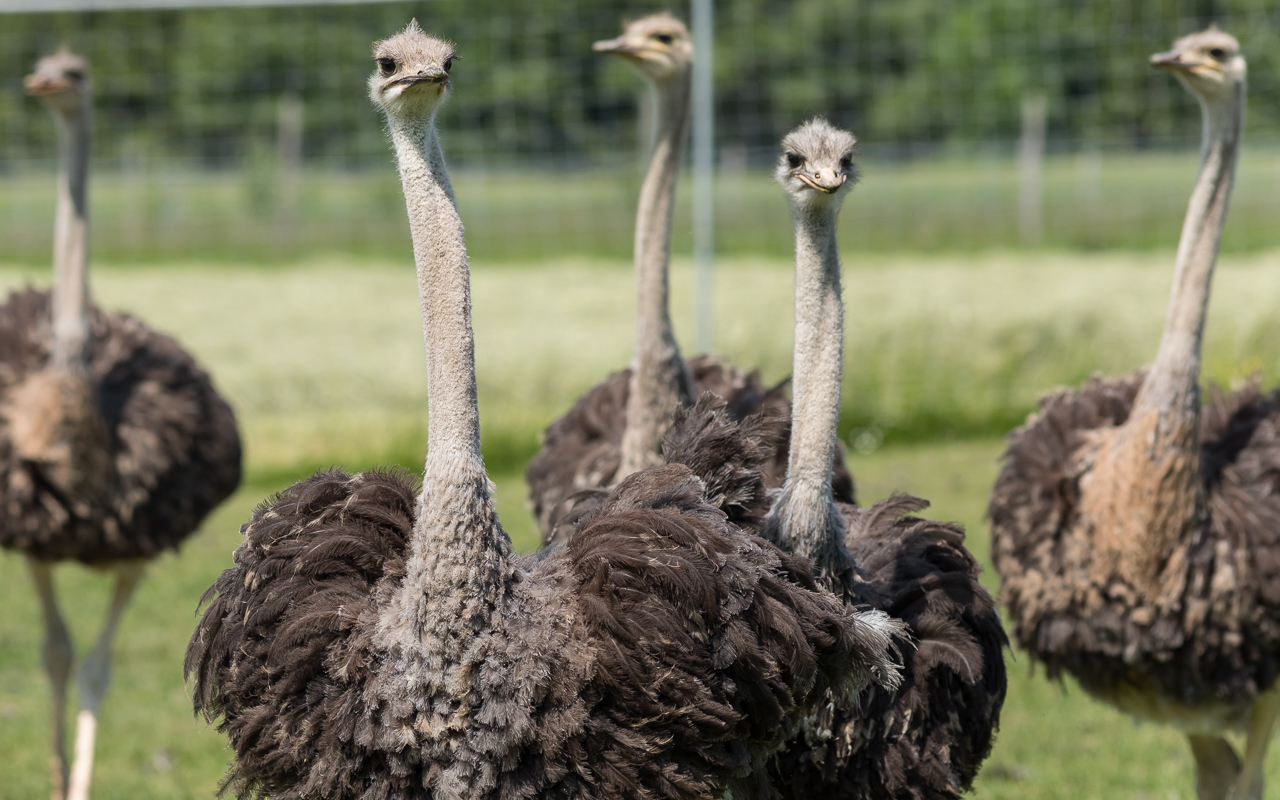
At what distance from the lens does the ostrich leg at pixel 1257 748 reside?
5.02 m

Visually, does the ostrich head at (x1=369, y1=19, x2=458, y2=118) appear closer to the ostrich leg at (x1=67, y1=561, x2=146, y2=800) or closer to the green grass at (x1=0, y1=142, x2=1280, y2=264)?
the ostrich leg at (x1=67, y1=561, x2=146, y2=800)

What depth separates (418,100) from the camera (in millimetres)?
2990

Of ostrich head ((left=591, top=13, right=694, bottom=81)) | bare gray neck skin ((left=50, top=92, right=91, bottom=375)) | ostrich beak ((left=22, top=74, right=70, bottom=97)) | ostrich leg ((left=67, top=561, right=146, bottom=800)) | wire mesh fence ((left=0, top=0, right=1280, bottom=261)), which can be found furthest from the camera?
wire mesh fence ((left=0, top=0, right=1280, bottom=261))

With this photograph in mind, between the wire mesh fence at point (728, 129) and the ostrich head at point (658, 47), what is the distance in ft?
24.9

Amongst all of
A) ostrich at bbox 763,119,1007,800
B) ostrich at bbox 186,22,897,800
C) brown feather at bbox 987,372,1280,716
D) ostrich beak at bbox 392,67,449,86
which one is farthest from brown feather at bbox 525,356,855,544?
ostrich beak at bbox 392,67,449,86

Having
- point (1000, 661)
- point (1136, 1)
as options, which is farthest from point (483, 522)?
point (1136, 1)

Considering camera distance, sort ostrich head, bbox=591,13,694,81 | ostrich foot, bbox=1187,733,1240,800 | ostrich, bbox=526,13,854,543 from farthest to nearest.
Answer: ostrich head, bbox=591,13,694,81
ostrich foot, bbox=1187,733,1240,800
ostrich, bbox=526,13,854,543

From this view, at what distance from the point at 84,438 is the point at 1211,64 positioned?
13.3ft

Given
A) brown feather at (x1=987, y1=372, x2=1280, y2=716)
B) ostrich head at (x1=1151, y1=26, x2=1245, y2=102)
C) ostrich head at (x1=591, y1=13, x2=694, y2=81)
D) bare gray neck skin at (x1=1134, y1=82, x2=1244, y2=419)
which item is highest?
ostrich head at (x1=591, y1=13, x2=694, y2=81)

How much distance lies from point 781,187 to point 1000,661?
1.32 meters

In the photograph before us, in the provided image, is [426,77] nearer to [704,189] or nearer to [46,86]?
[46,86]

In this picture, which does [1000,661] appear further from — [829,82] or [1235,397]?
[829,82]

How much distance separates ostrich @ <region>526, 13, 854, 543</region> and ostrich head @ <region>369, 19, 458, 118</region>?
1.82 metres

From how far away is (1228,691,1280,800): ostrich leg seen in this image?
5016 millimetres
